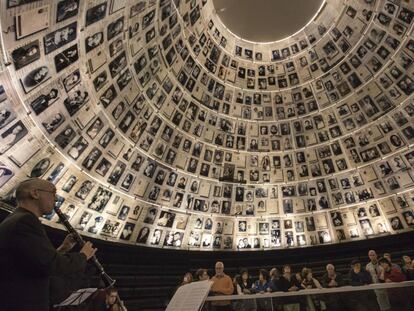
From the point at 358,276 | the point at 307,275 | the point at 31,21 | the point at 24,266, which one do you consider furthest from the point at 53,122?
the point at 358,276

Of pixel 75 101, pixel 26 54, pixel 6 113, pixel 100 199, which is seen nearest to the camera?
pixel 26 54

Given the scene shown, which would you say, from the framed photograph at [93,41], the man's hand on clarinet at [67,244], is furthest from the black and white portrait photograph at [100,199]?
the man's hand on clarinet at [67,244]

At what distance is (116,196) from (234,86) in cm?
940

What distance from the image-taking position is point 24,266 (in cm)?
281

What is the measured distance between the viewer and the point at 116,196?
13.4 m

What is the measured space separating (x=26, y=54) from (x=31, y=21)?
89 centimetres

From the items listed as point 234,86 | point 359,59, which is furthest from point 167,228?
point 359,59

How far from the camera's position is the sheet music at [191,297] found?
3.60 metres

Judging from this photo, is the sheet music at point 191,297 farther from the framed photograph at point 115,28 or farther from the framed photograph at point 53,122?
the framed photograph at point 115,28

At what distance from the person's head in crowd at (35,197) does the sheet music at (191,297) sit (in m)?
1.94

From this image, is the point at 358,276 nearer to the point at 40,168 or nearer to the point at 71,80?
the point at 40,168

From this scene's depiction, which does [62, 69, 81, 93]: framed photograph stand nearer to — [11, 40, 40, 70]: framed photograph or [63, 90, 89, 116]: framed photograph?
[63, 90, 89, 116]: framed photograph

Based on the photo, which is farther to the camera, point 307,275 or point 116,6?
point 307,275

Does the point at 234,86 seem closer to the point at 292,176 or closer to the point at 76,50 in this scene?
the point at 292,176
